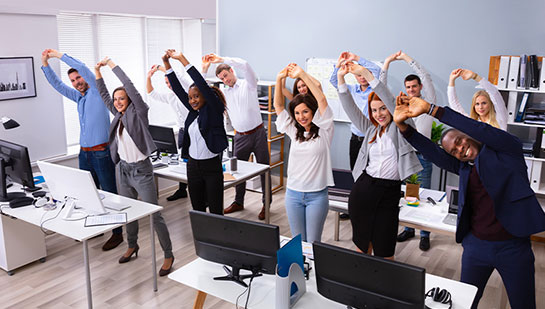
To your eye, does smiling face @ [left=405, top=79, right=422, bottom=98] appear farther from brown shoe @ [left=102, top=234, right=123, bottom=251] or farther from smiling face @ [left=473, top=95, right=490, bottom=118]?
brown shoe @ [left=102, top=234, right=123, bottom=251]

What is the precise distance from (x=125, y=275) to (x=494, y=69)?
14.4 feet

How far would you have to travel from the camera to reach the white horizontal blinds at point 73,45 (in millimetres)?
5953

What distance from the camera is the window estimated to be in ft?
20.0

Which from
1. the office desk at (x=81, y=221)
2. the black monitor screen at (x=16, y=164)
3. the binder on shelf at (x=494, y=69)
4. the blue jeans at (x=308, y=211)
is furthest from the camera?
the binder on shelf at (x=494, y=69)

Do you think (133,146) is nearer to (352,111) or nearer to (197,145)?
(197,145)

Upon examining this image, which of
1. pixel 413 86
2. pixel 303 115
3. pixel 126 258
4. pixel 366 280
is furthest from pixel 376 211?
pixel 126 258

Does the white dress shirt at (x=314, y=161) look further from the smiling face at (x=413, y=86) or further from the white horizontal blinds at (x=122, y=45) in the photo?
the white horizontal blinds at (x=122, y=45)

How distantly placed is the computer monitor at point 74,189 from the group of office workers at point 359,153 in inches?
23.9

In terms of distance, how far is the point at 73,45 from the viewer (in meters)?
6.09

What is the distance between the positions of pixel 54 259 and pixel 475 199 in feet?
13.0

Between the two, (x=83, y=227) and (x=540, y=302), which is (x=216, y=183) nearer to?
(x=83, y=227)

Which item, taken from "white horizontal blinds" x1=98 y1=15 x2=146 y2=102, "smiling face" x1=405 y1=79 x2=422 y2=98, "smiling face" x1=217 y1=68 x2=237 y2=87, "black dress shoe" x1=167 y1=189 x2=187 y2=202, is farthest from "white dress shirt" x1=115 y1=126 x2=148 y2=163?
"smiling face" x1=405 y1=79 x2=422 y2=98

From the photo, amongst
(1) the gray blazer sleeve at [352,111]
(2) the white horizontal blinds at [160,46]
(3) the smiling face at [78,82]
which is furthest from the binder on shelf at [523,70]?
(2) the white horizontal blinds at [160,46]

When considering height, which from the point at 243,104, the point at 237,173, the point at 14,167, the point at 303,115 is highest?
the point at 303,115
